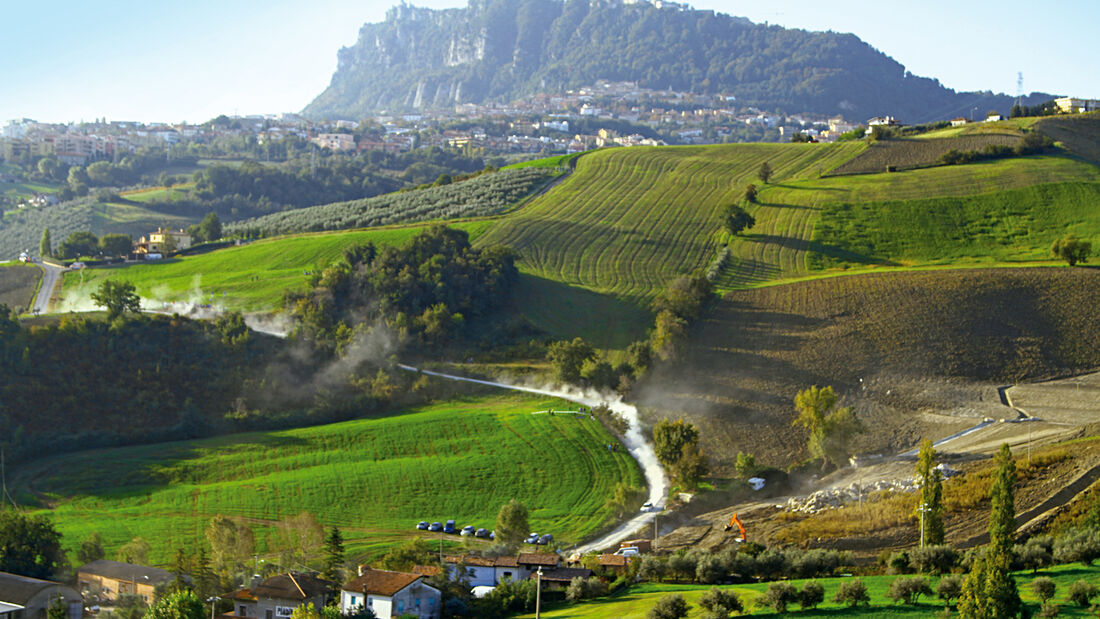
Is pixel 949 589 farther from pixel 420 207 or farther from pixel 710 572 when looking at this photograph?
pixel 420 207

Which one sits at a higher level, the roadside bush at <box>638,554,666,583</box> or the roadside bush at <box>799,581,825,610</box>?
the roadside bush at <box>799,581,825,610</box>

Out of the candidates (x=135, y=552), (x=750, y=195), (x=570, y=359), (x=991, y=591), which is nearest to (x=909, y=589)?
(x=991, y=591)

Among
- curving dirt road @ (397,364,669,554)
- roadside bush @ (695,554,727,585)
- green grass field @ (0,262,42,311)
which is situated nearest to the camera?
roadside bush @ (695,554,727,585)

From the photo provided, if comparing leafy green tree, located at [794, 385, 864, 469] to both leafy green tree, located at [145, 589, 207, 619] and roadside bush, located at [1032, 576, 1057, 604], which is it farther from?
leafy green tree, located at [145, 589, 207, 619]

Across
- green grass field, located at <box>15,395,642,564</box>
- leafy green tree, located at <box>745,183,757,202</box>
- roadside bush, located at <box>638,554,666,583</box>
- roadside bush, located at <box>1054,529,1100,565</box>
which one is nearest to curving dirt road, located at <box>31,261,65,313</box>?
green grass field, located at <box>15,395,642,564</box>

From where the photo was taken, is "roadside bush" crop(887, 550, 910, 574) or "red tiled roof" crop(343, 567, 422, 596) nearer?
"roadside bush" crop(887, 550, 910, 574)
